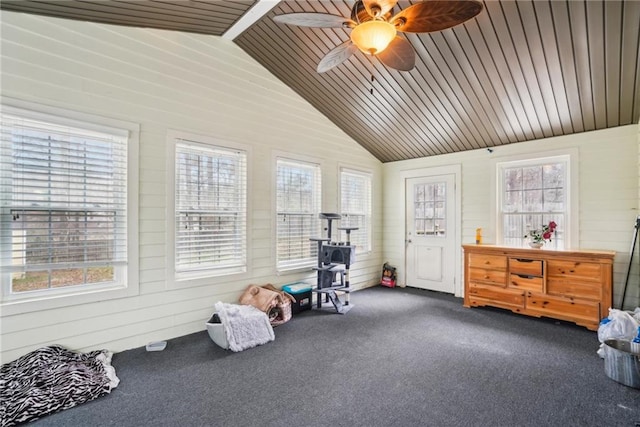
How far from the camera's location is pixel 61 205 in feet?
8.66

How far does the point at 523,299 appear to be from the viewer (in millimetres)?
3938

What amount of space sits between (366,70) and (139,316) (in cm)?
366

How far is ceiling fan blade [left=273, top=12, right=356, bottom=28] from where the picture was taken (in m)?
2.04

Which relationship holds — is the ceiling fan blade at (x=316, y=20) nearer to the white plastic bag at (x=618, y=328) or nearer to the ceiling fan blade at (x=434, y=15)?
the ceiling fan blade at (x=434, y=15)

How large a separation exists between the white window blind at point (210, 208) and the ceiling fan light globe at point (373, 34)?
2.21m

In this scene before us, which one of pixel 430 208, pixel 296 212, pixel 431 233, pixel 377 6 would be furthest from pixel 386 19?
pixel 431 233

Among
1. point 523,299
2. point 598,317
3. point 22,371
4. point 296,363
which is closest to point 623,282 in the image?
point 598,317

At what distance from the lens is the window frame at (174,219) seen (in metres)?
3.20

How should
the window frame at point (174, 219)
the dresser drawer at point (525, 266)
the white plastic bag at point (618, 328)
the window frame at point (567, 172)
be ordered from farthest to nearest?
the window frame at point (567, 172) → the dresser drawer at point (525, 266) → the window frame at point (174, 219) → the white plastic bag at point (618, 328)

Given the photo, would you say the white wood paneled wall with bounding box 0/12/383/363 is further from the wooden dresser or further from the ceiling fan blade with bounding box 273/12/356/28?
the wooden dresser

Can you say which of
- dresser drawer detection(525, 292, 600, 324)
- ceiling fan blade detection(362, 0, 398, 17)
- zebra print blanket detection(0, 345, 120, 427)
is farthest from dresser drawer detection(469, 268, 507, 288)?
zebra print blanket detection(0, 345, 120, 427)

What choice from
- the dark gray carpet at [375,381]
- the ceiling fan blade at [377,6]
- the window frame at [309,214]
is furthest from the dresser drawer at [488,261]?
the ceiling fan blade at [377,6]

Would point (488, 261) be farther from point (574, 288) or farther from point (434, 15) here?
point (434, 15)

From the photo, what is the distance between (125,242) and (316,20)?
2620 millimetres
